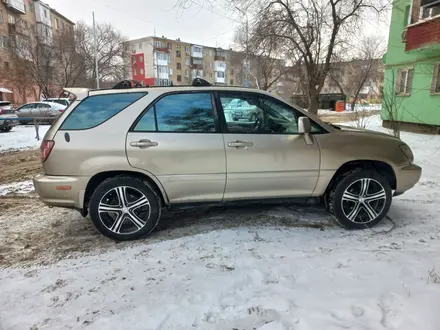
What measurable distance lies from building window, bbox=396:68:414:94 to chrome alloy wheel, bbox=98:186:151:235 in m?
14.1

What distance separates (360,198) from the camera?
3.74m

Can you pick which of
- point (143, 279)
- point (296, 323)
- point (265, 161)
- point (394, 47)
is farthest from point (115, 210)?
point (394, 47)

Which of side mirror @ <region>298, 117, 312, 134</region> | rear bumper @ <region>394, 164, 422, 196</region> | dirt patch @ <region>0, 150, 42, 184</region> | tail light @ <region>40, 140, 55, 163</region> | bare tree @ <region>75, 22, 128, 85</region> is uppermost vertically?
bare tree @ <region>75, 22, 128, 85</region>

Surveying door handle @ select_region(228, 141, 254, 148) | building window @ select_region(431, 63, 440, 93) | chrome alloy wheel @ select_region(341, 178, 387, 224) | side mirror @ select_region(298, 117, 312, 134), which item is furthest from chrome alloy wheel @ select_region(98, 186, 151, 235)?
building window @ select_region(431, 63, 440, 93)

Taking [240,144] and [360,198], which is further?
[360,198]

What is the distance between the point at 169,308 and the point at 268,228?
1.77 metres

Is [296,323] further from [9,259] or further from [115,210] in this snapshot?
[9,259]

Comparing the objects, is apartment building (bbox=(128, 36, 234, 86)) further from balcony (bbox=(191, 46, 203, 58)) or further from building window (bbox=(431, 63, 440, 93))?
building window (bbox=(431, 63, 440, 93))

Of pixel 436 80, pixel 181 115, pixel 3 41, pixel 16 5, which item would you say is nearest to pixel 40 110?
pixel 181 115

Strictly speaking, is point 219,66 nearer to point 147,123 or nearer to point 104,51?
point 104,51

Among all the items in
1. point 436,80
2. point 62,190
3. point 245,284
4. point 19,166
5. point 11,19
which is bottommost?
point 19,166

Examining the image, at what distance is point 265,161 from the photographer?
11.7 feet

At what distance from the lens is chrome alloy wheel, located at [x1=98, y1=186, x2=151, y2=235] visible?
3.42m

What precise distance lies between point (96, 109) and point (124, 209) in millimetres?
1142
